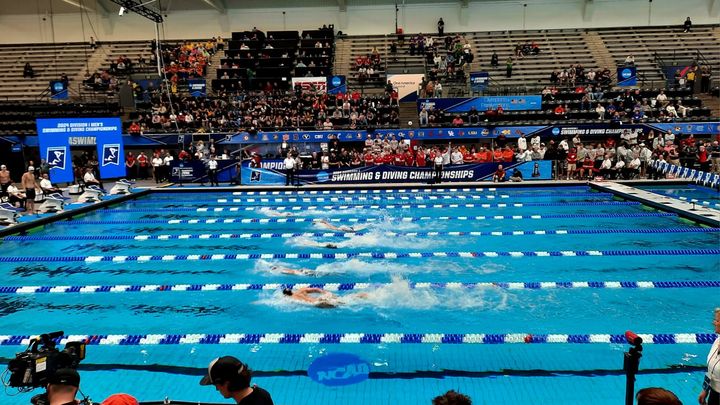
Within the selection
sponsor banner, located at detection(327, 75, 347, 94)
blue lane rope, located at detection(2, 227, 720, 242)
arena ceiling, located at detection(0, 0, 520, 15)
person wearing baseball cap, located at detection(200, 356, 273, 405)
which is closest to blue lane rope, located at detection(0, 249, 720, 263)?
blue lane rope, located at detection(2, 227, 720, 242)

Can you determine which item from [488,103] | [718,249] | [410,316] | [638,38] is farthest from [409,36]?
[410,316]

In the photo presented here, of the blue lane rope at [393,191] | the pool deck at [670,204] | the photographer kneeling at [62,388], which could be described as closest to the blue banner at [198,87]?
the blue lane rope at [393,191]

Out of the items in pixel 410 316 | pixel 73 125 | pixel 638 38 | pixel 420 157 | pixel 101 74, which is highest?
pixel 638 38

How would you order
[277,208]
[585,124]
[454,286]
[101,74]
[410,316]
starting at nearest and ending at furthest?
[410,316] → [454,286] → [277,208] → [585,124] → [101,74]

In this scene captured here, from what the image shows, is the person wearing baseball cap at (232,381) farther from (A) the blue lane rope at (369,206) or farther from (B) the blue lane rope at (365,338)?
(A) the blue lane rope at (369,206)

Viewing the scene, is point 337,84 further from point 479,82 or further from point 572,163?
point 572,163

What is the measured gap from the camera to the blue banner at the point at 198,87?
2331 cm

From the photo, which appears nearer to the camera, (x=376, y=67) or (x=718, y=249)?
(x=718, y=249)

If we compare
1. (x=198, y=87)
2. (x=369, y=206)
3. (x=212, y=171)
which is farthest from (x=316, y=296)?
(x=198, y=87)

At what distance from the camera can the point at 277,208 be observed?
12922mm

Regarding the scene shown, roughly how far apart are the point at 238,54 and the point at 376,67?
27.2 ft

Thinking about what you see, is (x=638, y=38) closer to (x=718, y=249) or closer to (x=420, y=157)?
(x=420, y=157)

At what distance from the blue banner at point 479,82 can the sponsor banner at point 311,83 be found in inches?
279

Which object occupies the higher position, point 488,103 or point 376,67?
point 376,67
